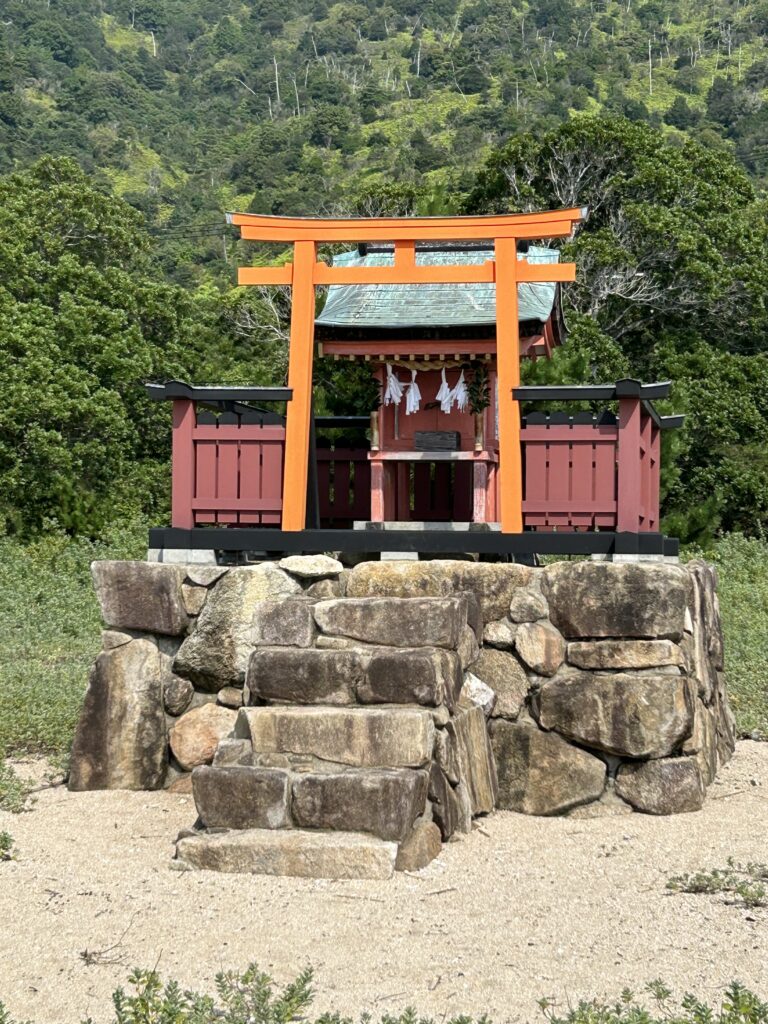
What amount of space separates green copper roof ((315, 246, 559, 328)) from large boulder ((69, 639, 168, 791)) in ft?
9.32

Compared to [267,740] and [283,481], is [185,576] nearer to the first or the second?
[283,481]

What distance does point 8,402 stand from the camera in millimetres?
19031

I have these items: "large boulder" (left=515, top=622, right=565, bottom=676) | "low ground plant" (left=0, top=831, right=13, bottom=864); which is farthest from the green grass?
"large boulder" (left=515, top=622, right=565, bottom=676)

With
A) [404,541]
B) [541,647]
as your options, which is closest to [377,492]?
[404,541]

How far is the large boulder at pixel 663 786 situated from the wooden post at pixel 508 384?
1.62m

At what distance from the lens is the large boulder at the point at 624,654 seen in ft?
23.5

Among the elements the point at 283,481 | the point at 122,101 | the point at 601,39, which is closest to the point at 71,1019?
the point at 283,481

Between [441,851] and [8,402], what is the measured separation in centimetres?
1467

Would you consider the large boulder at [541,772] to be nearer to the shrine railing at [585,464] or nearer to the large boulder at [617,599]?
the large boulder at [617,599]

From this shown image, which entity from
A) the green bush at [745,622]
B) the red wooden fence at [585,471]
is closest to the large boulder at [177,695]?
the red wooden fence at [585,471]

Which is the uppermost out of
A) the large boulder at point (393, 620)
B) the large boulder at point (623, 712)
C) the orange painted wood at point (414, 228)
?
the orange painted wood at point (414, 228)

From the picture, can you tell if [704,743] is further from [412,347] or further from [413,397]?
[412,347]

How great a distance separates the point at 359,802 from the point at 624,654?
220 centimetres

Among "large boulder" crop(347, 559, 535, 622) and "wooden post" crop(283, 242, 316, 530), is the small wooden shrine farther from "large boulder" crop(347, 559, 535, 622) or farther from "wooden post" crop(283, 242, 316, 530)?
"large boulder" crop(347, 559, 535, 622)
